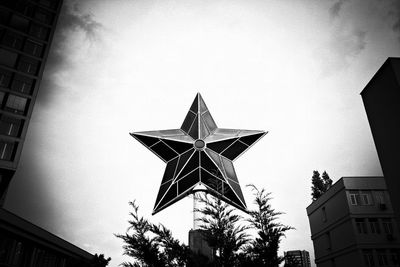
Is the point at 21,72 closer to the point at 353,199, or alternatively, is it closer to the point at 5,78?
the point at 5,78

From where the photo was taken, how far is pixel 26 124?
34.6 meters

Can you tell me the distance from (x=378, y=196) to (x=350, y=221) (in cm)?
357

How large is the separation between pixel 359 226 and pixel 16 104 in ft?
123

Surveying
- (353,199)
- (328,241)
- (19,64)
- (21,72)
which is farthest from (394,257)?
(19,64)

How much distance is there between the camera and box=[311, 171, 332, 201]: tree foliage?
3856 centimetres

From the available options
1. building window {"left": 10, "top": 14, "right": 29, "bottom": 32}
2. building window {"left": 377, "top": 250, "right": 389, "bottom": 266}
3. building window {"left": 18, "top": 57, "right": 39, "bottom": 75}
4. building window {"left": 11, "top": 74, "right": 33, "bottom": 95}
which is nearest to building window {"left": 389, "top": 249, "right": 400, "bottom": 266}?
building window {"left": 377, "top": 250, "right": 389, "bottom": 266}

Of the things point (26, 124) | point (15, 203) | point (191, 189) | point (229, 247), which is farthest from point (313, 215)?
point (15, 203)

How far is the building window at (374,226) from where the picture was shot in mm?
24844

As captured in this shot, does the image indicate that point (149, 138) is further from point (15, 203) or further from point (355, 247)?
point (15, 203)

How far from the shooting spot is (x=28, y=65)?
121 ft

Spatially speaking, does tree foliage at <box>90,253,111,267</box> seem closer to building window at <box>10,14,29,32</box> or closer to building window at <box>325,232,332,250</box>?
building window at <box>325,232,332,250</box>

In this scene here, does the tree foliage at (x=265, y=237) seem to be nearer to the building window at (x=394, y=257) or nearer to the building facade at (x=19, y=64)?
the building window at (x=394, y=257)

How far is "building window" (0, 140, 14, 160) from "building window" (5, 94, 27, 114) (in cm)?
397

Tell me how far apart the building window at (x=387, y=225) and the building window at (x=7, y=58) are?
4183cm
